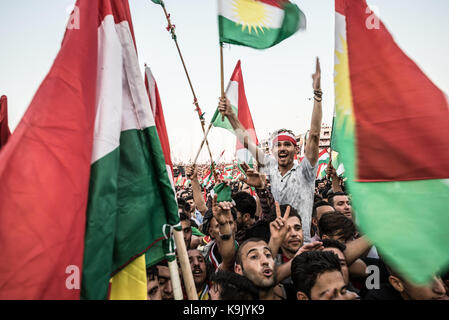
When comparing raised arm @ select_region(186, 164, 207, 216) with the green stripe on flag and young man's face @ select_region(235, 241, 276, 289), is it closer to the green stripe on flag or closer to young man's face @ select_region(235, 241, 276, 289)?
young man's face @ select_region(235, 241, 276, 289)

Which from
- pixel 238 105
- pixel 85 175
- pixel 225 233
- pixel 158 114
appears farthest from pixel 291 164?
pixel 85 175

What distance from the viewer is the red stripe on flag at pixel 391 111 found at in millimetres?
1559

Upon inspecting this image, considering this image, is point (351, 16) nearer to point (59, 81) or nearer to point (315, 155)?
point (315, 155)

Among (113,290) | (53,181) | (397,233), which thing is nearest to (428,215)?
(397,233)

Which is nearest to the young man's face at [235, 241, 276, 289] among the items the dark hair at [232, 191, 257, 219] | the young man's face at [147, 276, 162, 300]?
the young man's face at [147, 276, 162, 300]

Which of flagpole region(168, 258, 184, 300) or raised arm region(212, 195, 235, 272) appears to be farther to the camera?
raised arm region(212, 195, 235, 272)

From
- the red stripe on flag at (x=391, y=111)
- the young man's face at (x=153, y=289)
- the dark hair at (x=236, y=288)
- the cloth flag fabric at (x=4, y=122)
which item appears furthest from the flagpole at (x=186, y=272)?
the cloth flag fabric at (x=4, y=122)

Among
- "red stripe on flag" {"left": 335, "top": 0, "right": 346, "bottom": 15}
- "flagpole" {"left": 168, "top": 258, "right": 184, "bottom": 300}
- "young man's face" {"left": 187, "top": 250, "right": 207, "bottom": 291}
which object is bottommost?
"young man's face" {"left": 187, "top": 250, "right": 207, "bottom": 291}

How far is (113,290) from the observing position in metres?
1.63

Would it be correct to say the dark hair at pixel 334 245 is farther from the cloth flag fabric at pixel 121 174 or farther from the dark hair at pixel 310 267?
the cloth flag fabric at pixel 121 174

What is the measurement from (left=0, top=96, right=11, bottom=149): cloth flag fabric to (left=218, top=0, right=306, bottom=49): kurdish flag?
1.80 meters

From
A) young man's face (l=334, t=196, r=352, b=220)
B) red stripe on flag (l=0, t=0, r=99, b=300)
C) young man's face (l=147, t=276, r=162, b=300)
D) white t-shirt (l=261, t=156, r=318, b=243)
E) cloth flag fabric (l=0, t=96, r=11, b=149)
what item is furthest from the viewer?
young man's face (l=334, t=196, r=352, b=220)

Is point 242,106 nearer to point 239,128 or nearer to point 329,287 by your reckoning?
point 239,128

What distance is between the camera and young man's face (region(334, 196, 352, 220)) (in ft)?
12.6
